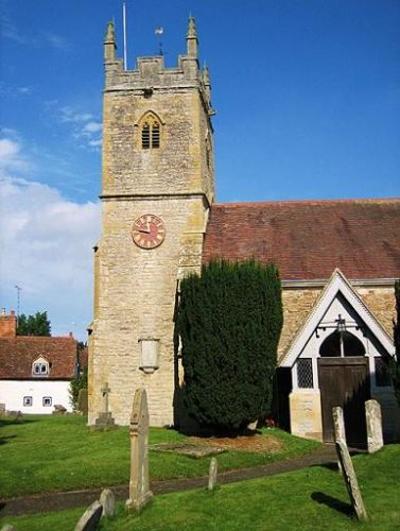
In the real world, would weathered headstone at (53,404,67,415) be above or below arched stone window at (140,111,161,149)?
below

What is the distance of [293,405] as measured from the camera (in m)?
18.3

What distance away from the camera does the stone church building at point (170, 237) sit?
22.6 metres

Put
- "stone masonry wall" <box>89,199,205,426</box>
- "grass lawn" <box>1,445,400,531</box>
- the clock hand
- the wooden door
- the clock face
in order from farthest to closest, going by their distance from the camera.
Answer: the clock hand < the clock face < "stone masonry wall" <box>89,199,205,426</box> < the wooden door < "grass lawn" <box>1,445,400,531</box>

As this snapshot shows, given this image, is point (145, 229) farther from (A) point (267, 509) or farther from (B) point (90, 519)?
(B) point (90, 519)

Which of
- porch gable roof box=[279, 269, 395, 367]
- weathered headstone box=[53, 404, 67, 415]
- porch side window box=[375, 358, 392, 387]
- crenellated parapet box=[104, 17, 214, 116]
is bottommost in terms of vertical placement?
weathered headstone box=[53, 404, 67, 415]

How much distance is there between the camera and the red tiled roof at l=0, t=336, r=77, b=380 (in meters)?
46.8

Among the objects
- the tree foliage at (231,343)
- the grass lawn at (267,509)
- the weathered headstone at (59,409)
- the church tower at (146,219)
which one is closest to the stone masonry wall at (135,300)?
the church tower at (146,219)

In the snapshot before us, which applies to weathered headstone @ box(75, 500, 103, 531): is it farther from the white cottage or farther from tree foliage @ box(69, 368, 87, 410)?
the white cottage

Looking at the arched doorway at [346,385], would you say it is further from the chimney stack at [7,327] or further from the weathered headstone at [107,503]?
the chimney stack at [7,327]

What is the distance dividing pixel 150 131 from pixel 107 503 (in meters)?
18.8

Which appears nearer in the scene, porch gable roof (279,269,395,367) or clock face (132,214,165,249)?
porch gable roof (279,269,395,367)

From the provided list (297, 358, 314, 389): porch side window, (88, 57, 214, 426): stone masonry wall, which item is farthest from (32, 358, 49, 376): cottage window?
(297, 358, 314, 389): porch side window

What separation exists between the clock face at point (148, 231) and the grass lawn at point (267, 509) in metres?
13.9

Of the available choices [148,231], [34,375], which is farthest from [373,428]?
[34,375]
